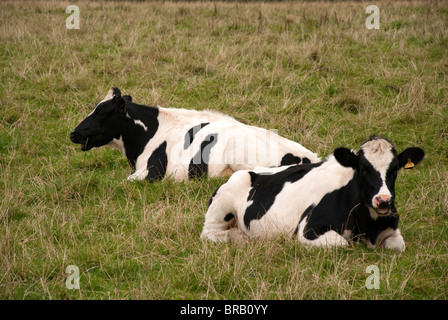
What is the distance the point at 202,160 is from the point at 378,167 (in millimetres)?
3583

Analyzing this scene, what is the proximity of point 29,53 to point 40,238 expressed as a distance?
8901 mm

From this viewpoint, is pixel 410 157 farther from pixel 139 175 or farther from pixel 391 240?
pixel 139 175

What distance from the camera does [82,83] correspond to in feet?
41.4

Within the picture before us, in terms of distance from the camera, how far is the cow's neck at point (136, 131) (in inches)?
396

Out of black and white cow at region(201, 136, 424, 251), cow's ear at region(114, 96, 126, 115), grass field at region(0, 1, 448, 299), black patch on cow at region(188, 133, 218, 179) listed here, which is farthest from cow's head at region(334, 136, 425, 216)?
cow's ear at region(114, 96, 126, 115)

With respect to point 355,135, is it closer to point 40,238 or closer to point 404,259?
point 404,259

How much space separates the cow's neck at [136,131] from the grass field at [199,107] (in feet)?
1.09

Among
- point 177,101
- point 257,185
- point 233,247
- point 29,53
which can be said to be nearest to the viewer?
point 233,247

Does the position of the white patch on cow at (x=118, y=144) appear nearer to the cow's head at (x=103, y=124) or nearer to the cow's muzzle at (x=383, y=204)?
the cow's head at (x=103, y=124)

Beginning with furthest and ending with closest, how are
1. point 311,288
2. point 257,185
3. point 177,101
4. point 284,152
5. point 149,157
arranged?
point 177,101 → point 149,157 → point 284,152 → point 257,185 → point 311,288

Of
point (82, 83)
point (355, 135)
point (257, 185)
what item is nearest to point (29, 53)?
point (82, 83)

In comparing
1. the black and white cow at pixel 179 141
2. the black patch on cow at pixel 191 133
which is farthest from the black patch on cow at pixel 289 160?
the black patch on cow at pixel 191 133

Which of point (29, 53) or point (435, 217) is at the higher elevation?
point (29, 53)

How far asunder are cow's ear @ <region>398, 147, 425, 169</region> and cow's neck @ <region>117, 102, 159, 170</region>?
4990mm
